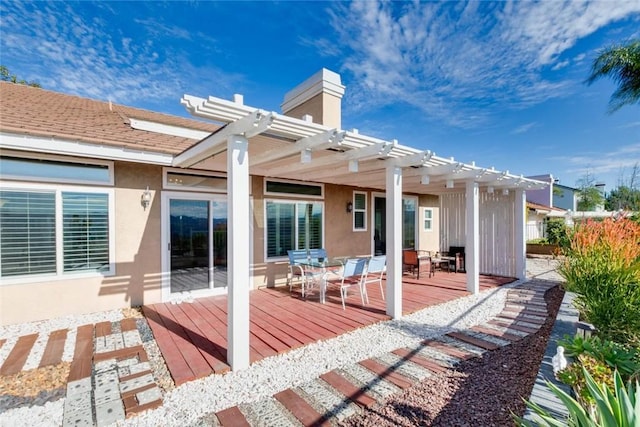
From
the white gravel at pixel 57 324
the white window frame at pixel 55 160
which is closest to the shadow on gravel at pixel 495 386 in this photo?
the white gravel at pixel 57 324

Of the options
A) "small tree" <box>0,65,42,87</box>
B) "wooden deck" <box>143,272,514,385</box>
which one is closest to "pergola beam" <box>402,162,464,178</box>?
"wooden deck" <box>143,272,514,385</box>

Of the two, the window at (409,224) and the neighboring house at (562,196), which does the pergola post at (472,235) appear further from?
the neighboring house at (562,196)

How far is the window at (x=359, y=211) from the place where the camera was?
9281 millimetres

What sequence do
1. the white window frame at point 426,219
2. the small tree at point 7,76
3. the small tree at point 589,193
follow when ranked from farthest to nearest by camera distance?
the small tree at point 589,193 → the small tree at point 7,76 → the white window frame at point 426,219

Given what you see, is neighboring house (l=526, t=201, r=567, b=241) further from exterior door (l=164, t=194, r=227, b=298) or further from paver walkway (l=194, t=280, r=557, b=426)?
exterior door (l=164, t=194, r=227, b=298)

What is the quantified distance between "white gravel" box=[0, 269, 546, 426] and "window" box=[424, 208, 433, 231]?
231 inches

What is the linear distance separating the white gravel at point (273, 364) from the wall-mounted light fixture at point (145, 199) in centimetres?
210

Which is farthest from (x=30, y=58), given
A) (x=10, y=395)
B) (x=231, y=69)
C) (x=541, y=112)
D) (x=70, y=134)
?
(x=541, y=112)

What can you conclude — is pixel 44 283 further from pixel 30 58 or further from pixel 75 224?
pixel 30 58

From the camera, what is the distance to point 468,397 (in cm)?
275

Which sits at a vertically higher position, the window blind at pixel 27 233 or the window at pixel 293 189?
the window at pixel 293 189

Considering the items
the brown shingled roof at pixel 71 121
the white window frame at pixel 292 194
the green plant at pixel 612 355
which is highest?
the brown shingled roof at pixel 71 121

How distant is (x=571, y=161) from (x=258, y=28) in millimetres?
31364

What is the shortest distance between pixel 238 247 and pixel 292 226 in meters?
4.34
